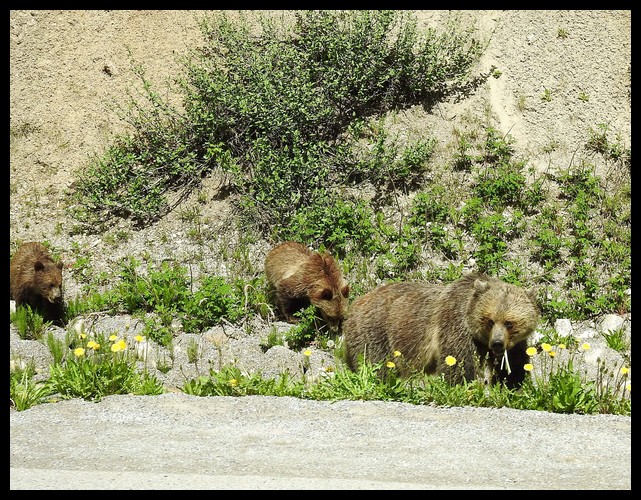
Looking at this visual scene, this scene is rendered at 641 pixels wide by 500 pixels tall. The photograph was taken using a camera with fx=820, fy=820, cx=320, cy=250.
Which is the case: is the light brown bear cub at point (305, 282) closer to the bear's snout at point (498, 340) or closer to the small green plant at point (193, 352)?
the small green plant at point (193, 352)

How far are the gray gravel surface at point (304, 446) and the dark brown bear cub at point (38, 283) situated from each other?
4.16m

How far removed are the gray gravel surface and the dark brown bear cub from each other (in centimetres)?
416

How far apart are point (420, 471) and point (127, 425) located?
235 centimetres

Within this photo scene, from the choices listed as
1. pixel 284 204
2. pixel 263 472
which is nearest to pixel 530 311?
pixel 263 472

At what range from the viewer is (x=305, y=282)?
34.3 feet

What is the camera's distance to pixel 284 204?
12.1 metres

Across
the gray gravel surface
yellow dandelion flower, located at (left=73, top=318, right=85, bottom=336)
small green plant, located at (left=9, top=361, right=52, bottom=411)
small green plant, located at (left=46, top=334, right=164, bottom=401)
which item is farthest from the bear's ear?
yellow dandelion flower, located at (left=73, top=318, right=85, bottom=336)

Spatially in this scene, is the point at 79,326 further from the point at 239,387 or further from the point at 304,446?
the point at 304,446

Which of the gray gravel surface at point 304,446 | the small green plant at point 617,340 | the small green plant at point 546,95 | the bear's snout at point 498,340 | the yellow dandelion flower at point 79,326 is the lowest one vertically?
the small green plant at point 617,340

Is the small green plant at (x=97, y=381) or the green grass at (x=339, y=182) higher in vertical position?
the green grass at (x=339, y=182)

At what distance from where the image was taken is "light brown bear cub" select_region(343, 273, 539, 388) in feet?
24.4

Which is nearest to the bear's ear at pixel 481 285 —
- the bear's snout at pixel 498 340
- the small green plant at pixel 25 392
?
the bear's snout at pixel 498 340

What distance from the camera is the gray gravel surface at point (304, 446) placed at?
5109 mm
